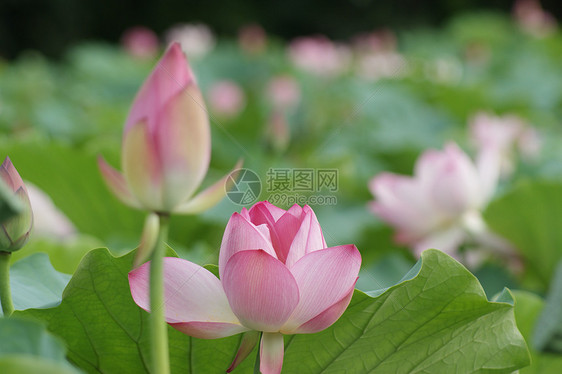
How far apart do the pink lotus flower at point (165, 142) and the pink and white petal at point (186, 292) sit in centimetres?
5

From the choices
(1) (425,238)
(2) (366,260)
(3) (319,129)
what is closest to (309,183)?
(1) (425,238)

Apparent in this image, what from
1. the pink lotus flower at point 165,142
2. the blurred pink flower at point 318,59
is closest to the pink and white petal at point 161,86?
the pink lotus flower at point 165,142

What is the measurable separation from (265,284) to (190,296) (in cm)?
5

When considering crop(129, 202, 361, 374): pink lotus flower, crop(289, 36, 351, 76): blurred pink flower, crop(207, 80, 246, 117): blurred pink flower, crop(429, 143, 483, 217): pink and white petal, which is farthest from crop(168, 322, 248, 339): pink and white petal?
crop(289, 36, 351, 76): blurred pink flower

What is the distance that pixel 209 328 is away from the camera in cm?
41

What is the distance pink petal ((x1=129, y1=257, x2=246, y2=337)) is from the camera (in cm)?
41

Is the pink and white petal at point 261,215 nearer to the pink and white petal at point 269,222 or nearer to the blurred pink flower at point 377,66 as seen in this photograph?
the pink and white petal at point 269,222

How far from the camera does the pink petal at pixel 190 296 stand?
16.0 inches

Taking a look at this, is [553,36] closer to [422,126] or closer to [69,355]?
[422,126]

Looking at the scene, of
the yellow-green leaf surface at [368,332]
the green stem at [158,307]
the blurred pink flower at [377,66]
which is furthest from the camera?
the blurred pink flower at [377,66]

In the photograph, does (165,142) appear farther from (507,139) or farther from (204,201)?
(507,139)

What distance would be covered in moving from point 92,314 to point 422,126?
180cm

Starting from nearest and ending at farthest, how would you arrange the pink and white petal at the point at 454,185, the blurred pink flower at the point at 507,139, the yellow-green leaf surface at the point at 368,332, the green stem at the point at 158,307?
the green stem at the point at 158,307 → the yellow-green leaf surface at the point at 368,332 → the pink and white petal at the point at 454,185 → the blurred pink flower at the point at 507,139

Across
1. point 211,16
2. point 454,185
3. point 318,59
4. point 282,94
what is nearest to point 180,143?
point 454,185
